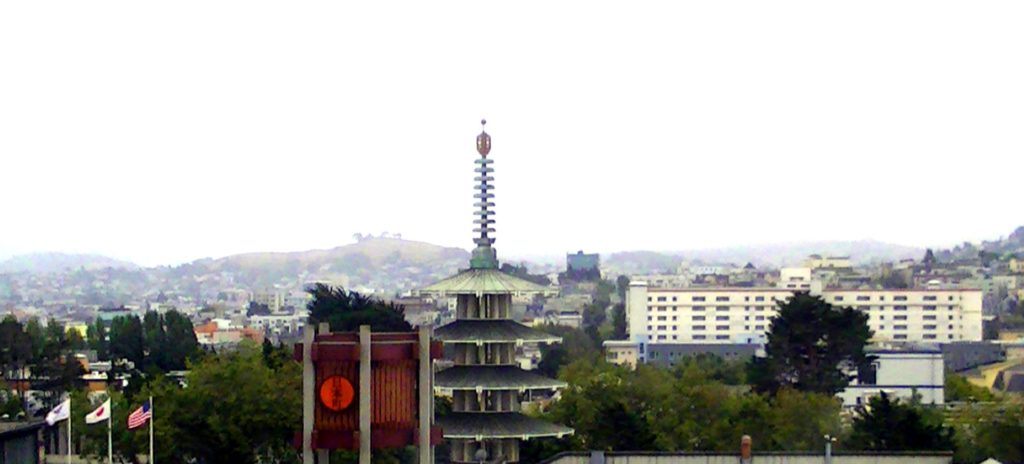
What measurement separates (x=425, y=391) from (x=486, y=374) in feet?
48.8

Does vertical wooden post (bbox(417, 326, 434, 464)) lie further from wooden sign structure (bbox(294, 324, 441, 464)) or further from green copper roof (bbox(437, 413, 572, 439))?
green copper roof (bbox(437, 413, 572, 439))

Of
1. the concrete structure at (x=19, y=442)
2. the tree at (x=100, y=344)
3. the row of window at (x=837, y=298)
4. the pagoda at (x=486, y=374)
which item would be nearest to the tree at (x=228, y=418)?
the pagoda at (x=486, y=374)

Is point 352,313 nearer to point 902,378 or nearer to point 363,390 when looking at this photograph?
point 902,378

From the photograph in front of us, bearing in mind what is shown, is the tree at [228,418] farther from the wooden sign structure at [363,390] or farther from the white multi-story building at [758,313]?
the white multi-story building at [758,313]

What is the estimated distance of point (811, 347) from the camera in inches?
2795

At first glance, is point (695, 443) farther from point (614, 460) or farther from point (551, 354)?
point (551, 354)

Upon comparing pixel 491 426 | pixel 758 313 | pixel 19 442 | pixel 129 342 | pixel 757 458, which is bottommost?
pixel 758 313

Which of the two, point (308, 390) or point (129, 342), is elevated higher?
point (308, 390)

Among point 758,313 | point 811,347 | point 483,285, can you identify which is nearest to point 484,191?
point 483,285

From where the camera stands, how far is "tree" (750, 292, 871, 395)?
2758 inches

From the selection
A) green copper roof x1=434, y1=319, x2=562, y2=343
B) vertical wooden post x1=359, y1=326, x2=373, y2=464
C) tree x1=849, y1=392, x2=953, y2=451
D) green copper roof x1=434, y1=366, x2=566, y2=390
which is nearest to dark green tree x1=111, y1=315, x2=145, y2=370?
tree x1=849, y1=392, x2=953, y2=451

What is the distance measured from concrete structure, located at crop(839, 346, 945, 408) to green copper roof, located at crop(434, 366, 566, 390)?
3896cm

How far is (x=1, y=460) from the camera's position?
125ft

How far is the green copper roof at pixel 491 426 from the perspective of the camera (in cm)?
4406
